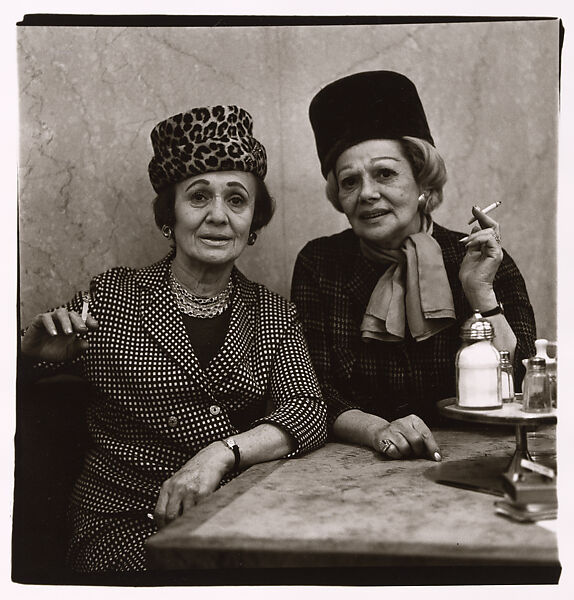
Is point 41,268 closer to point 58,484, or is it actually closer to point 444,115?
point 58,484

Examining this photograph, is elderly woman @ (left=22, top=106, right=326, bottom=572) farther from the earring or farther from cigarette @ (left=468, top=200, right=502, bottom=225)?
cigarette @ (left=468, top=200, right=502, bottom=225)

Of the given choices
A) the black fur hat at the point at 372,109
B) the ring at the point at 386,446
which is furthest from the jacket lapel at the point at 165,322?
the black fur hat at the point at 372,109

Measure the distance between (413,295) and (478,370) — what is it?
15.7 inches

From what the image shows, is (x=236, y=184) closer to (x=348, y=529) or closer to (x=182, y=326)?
(x=182, y=326)

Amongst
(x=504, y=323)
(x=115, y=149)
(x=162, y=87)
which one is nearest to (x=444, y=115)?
(x=504, y=323)

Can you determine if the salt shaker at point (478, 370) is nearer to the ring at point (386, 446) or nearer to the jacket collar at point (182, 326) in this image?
the ring at point (386, 446)

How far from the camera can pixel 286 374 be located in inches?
68.3

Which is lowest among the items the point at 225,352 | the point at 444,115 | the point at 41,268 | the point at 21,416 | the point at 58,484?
the point at 58,484

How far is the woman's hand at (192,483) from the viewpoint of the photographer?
1.55 meters

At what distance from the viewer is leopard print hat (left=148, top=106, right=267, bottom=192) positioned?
1.71 meters

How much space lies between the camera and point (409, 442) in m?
1.64

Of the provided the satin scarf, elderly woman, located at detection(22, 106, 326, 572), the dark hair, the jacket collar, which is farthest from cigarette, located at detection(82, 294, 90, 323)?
the satin scarf

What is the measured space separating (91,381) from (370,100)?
36.9 inches

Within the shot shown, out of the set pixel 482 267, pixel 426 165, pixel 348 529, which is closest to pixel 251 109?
pixel 426 165
